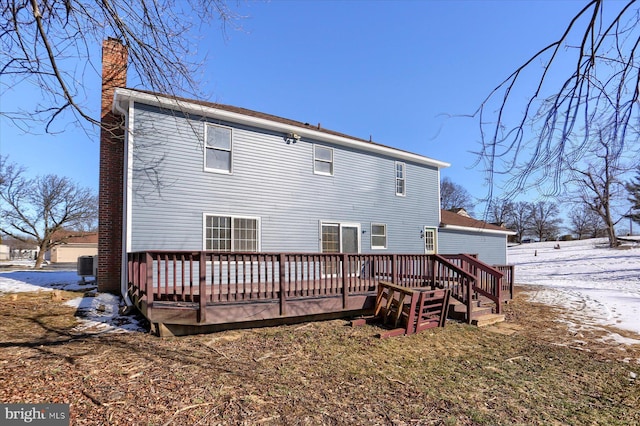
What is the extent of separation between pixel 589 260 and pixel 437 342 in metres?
26.6

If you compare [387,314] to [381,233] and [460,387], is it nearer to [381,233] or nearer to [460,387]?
[460,387]

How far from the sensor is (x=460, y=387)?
424 centimetres

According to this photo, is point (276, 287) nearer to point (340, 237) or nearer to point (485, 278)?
point (340, 237)

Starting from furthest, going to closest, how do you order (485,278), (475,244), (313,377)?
1. (475,244)
2. (485,278)
3. (313,377)

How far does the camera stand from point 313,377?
439cm

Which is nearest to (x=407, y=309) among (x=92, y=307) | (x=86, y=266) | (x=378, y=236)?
(x=378, y=236)

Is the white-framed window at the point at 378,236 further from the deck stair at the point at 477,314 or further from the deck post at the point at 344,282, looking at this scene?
the deck post at the point at 344,282

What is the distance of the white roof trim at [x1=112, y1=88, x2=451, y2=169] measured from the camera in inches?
318

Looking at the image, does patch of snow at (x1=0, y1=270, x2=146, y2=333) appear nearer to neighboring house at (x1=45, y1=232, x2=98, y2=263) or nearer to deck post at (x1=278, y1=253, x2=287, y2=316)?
deck post at (x1=278, y1=253, x2=287, y2=316)

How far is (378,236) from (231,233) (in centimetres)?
579

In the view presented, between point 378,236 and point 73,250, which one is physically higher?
point 378,236

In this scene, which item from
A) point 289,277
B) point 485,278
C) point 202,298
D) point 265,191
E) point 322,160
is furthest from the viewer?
point 322,160

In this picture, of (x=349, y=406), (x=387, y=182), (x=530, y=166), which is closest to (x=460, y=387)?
(x=349, y=406)

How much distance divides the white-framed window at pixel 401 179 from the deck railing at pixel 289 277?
510cm
